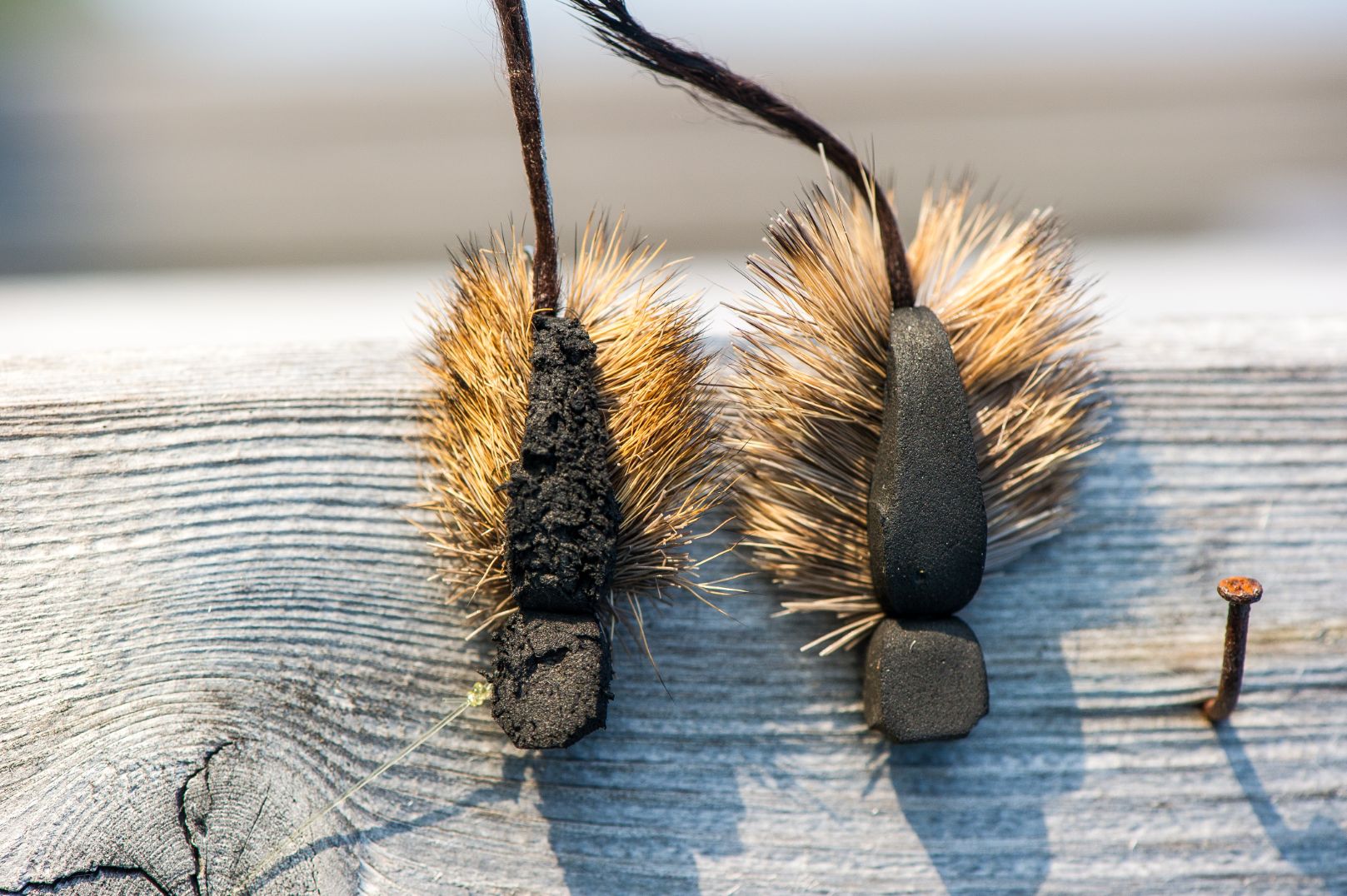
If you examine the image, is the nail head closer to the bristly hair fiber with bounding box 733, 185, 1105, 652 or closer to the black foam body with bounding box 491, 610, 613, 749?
the bristly hair fiber with bounding box 733, 185, 1105, 652

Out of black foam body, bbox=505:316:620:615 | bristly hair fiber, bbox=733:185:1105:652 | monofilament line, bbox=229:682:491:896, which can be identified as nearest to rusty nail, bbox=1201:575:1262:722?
bristly hair fiber, bbox=733:185:1105:652

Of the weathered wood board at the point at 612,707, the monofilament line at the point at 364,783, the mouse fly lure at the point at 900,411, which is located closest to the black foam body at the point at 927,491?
the mouse fly lure at the point at 900,411

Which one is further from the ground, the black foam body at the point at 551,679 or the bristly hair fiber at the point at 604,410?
the bristly hair fiber at the point at 604,410

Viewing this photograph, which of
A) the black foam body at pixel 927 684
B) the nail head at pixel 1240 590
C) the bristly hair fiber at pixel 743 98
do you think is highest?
the bristly hair fiber at pixel 743 98

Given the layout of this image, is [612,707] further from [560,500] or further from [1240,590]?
[1240,590]

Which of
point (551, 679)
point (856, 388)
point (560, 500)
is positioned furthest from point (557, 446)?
point (856, 388)

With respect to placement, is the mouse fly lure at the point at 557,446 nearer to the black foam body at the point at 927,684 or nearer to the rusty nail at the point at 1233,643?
the black foam body at the point at 927,684
